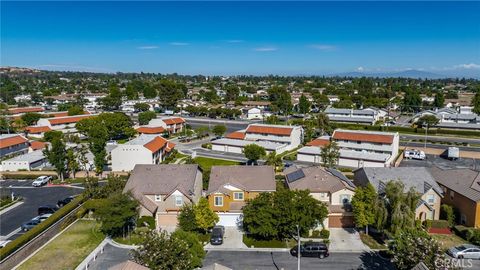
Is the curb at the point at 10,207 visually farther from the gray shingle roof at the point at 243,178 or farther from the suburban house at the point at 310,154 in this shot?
the suburban house at the point at 310,154

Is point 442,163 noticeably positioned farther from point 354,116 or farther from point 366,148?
point 354,116

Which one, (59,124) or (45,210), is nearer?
(45,210)

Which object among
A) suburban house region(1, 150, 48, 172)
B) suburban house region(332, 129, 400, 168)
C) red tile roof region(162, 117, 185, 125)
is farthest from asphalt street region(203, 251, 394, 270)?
red tile roof region(162, 117, 185, 125)

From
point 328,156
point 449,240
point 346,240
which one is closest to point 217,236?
point 346,240

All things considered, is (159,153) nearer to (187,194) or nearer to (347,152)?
(187,194)

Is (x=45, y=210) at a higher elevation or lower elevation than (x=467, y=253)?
lower

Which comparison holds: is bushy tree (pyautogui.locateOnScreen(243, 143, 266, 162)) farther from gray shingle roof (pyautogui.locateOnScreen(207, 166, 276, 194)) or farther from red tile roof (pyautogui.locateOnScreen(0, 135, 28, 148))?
red tile roof (pyautogui.locateOnScreen(0, 135, 28, 148))
